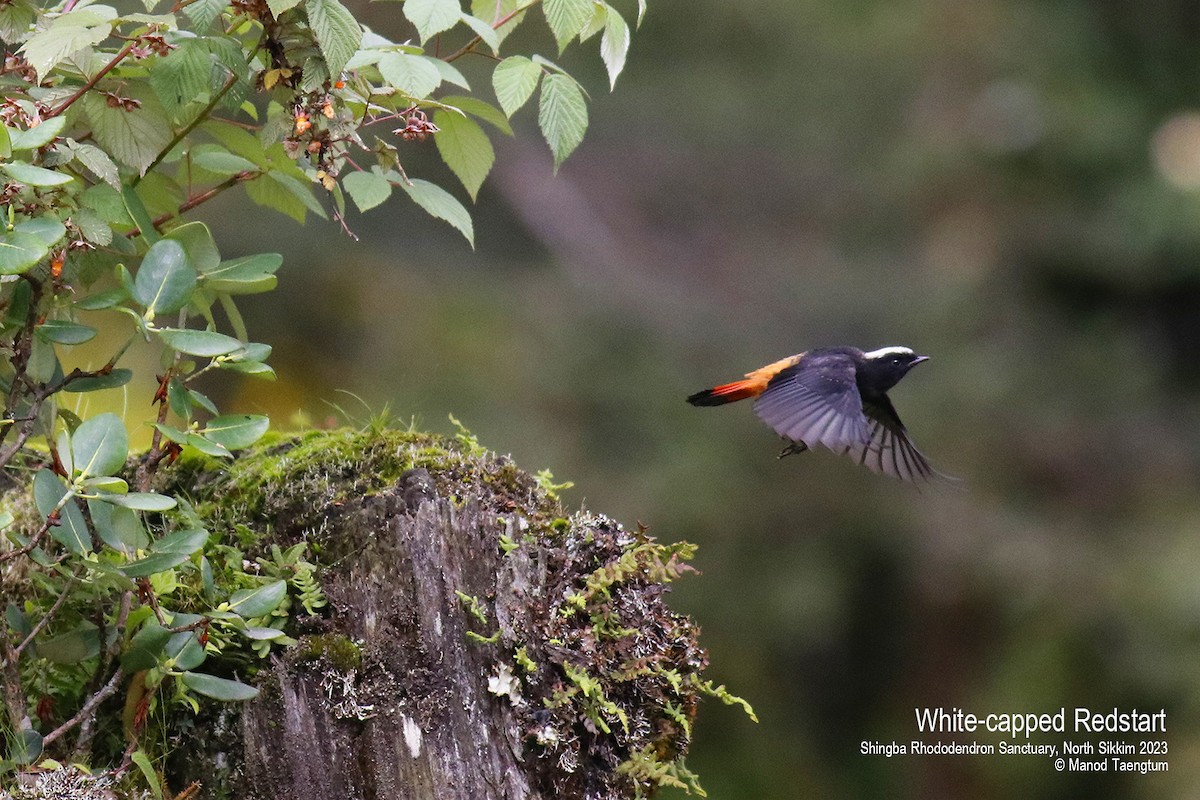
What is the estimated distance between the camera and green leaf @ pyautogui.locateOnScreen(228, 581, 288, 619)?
2000mm

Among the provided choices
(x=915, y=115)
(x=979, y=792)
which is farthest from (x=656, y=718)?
(x=915, y=115)

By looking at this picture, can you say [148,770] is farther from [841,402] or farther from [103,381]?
[841,402]

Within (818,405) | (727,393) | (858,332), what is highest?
(858,332)

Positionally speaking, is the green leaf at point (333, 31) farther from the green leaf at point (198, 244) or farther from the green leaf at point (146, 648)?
the green leaf at point (146, 648)

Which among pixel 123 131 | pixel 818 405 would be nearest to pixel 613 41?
pixel 123 131

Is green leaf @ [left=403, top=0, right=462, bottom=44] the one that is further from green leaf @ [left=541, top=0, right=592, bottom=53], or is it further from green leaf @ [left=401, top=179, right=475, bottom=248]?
green leaf @ [left=401, top=179, right=475, bottom=248]

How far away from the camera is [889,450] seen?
4.09 meters

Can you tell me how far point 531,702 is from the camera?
219cm

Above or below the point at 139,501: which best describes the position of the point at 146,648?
below

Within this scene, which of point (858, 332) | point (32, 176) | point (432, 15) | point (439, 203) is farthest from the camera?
point (858, 332)

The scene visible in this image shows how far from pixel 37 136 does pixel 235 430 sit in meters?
0.55

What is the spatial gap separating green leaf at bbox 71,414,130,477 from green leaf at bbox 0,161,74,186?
1.17 ft

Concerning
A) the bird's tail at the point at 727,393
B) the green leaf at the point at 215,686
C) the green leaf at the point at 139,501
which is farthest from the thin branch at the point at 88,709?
the bird's tail at the point at 727,393

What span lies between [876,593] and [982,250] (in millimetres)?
2510
